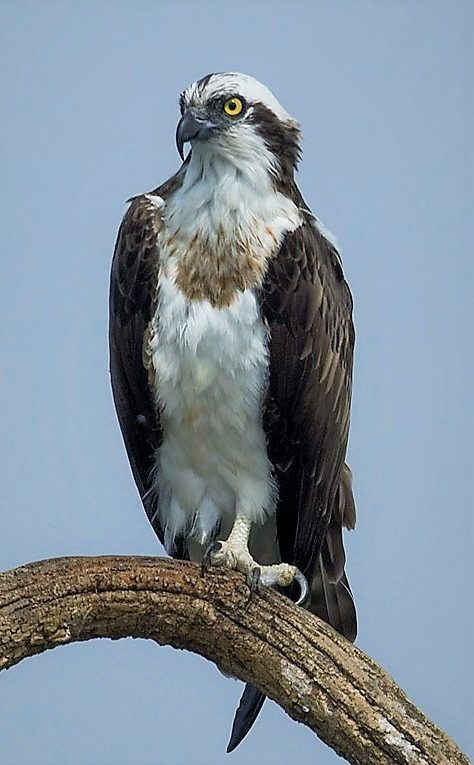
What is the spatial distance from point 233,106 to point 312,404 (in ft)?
3.64

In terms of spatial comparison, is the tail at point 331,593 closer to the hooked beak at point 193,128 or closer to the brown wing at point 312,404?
the brown wing at point 312,404

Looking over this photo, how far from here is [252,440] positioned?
458 centimetres

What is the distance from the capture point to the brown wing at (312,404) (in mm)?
4473

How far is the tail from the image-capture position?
4820mm

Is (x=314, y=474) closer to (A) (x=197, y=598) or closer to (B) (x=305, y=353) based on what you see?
(B) (x=305, y=353)

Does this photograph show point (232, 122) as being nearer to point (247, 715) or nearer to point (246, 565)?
point (246, 565)

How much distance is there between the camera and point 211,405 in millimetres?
4492

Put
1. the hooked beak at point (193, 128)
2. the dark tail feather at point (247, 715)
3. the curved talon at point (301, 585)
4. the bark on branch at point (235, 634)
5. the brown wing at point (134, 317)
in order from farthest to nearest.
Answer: the dark tail feather at point (247, 715), the curved talon at point (301, 585), the brown wing at point (134, 317), the hooked beak at point (193, 128), the bark on branch at point (235, 634)

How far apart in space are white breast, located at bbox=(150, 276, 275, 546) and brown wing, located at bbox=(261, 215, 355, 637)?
7 cm

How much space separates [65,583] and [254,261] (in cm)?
132

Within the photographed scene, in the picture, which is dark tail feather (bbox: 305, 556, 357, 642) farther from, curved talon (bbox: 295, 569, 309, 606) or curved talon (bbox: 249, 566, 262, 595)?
curved talon (bbox: 249, 566, 262, 595)

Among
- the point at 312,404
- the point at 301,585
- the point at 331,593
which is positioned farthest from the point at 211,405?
the point at 331,593

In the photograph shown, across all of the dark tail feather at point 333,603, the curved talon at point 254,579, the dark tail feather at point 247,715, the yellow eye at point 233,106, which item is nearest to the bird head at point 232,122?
the yellow eye at point 233,106

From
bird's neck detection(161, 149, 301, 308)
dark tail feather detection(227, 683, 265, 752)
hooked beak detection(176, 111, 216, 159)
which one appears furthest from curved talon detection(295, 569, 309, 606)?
hooked beak detection(176, 111, 216, 159)
